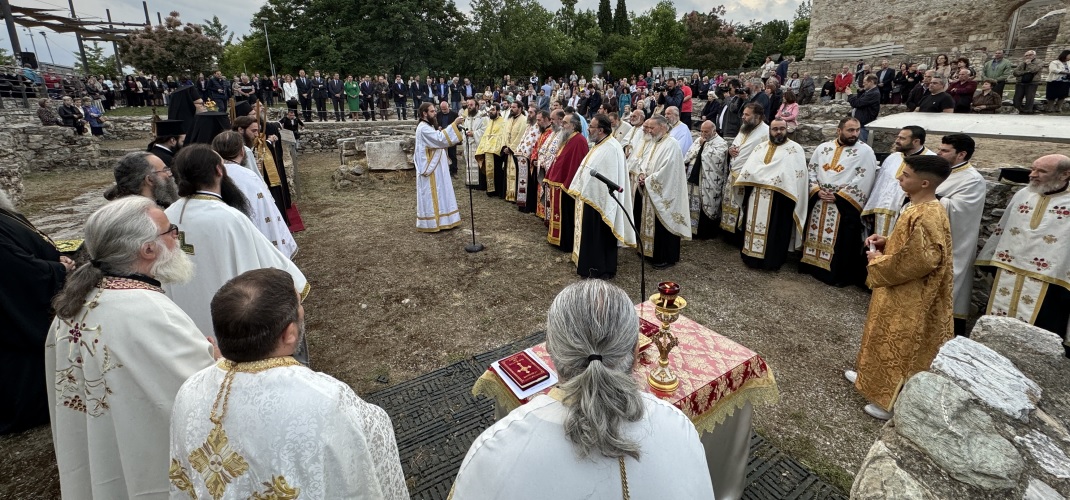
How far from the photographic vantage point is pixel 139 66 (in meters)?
22.0

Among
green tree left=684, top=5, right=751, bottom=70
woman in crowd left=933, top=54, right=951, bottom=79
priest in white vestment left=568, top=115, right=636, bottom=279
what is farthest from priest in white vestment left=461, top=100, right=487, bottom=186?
green tree left=684, top=5, right=751, bottom=70

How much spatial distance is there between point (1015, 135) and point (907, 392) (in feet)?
14.4

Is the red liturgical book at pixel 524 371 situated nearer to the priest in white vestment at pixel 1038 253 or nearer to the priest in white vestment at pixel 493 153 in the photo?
the priest in white vestment at pixel 1038 253

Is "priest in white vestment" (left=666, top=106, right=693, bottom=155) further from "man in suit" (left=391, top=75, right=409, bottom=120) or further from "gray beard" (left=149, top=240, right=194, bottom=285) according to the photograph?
"man in suit" (left=391, top=75, right=409, bottom=120)

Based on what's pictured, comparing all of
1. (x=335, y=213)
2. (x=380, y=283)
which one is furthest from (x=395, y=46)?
(x=380, y=283)

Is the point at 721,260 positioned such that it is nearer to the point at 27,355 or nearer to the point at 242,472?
the point at 242,472

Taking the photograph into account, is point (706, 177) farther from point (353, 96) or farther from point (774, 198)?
point (353, 96)

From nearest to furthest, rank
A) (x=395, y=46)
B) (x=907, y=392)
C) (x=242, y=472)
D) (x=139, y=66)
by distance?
(x=242, y=472)
(x=907, y=392)
(x=139, y=66)
(x=395, y=46)

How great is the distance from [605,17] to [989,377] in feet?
198

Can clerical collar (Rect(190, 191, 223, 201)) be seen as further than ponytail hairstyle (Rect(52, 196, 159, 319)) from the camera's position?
Yes

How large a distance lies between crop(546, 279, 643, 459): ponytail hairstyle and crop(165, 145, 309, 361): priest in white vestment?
2.57 m

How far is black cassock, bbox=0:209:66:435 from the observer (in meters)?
3.02

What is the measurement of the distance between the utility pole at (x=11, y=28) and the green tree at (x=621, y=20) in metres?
49.0

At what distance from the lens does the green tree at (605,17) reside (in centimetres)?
5559
